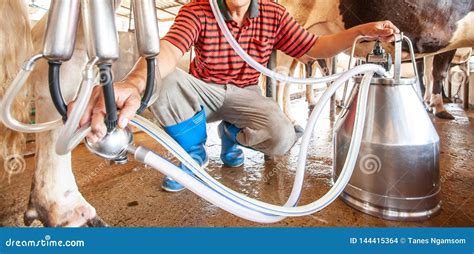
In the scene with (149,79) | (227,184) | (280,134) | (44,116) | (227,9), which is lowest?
(227,184)

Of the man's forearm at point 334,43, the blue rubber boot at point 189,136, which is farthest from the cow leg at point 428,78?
the blue rubber boot at point 189,136

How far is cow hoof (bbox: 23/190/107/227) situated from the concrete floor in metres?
0.07

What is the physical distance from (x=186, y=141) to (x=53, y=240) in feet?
1.29

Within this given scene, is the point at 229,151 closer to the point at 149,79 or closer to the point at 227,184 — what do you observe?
the point at 227,184

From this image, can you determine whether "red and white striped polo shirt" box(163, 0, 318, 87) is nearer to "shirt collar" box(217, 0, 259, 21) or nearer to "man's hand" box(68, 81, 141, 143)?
"shirt collar" box(217, 0, 259, 21)

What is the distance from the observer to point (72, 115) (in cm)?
29

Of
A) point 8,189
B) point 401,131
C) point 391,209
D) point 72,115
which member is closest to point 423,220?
point 391,209

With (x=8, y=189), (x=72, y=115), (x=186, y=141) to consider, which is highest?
(x=72, y=115)

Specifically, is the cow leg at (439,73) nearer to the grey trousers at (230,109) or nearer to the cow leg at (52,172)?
the grey trousers at (230,109)

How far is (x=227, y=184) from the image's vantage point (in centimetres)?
89

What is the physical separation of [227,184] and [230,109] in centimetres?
23

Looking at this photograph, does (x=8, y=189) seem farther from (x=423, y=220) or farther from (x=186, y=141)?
(x=423, y=220)

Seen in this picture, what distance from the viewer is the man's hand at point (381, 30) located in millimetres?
673

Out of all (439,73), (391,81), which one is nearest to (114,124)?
(391,81)
